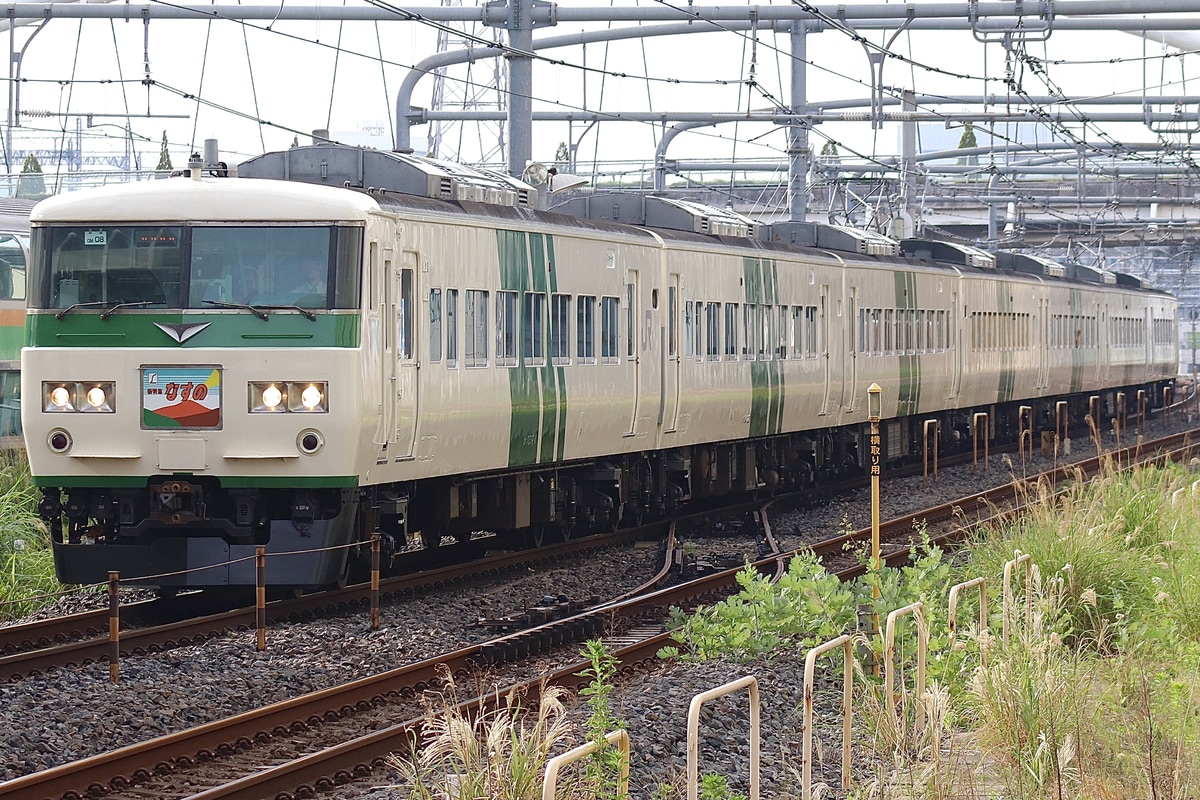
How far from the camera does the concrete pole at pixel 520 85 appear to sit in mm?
18480

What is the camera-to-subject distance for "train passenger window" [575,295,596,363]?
16.0 metres

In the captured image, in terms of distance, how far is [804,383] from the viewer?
2202 cm

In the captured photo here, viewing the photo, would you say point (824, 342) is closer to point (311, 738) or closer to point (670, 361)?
point (670, 361)

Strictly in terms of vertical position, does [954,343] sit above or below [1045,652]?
above

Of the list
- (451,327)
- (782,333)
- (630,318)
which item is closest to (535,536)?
(630,318)

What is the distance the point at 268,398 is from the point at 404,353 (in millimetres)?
1168

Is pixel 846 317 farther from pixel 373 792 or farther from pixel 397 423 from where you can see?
pixel 373 792

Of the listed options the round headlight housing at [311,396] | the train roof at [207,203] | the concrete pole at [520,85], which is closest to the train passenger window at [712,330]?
the concrete pole at [520,85]

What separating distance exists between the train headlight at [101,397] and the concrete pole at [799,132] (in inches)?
496

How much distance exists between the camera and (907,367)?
26031mm

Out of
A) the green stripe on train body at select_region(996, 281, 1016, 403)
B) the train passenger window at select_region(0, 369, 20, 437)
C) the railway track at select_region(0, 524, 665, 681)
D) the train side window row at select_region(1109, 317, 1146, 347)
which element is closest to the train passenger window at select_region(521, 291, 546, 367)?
the railway track at select_region(0, 524, 665, 681)

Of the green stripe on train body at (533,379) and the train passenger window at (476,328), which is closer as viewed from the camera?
the train passenger window at (476,328)

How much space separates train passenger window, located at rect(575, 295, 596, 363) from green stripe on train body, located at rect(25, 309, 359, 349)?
423cm

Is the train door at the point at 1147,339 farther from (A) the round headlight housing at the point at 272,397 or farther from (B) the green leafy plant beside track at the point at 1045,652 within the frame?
(A) the round headlight housing at the point at 272,397
